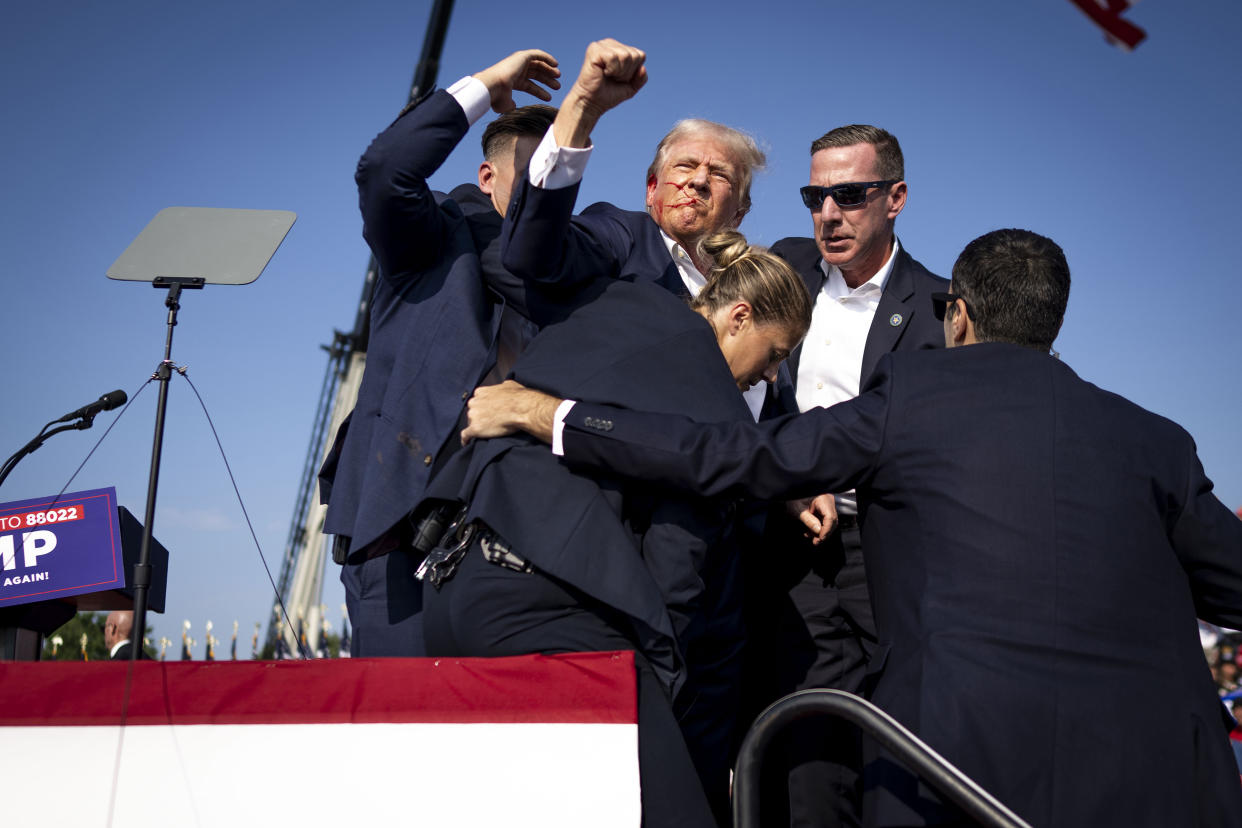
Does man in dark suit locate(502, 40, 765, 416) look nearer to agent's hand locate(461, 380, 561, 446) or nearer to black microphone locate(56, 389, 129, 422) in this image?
agent's hand locate(461, 380, 561, 446)

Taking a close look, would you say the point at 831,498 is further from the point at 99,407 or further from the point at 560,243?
the point at 99,407

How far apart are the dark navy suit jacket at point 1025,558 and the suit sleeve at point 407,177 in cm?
92

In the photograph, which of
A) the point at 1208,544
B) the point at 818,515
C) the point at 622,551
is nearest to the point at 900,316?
the point at 818,515

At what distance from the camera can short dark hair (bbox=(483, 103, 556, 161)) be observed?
344cm

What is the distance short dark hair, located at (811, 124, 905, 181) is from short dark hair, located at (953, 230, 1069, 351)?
1873mm

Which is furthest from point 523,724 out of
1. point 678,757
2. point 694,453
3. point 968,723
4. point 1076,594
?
point 1076,594

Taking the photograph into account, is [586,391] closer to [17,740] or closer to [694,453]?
[694,453]

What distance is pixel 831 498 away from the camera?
3367 mm

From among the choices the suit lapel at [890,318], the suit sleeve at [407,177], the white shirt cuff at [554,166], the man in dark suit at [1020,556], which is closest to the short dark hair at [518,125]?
the suit sleeve at [407,177]

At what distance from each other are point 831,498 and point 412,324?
1.37 metres

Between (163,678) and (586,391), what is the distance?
41.6 inches

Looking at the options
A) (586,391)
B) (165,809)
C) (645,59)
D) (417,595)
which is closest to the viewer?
(165,809)

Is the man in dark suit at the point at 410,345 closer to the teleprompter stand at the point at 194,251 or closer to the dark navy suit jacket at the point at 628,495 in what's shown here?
the dark navy suit jacket at the point at 628,495

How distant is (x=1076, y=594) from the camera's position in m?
2.13
